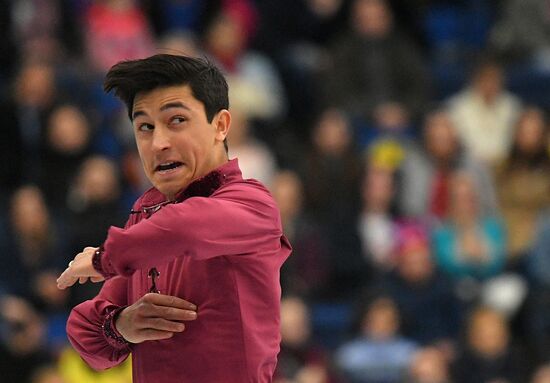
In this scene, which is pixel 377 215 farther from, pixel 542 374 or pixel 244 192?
pixel 244 192

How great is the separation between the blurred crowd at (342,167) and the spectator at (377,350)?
15 millimetres

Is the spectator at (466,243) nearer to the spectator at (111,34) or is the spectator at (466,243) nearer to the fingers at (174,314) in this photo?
the spectator at (111,34)

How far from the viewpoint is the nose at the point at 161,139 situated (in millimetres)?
3352

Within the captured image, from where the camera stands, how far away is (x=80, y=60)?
32.3 ft

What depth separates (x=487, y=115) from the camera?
10453mm

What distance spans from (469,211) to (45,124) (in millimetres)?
3235

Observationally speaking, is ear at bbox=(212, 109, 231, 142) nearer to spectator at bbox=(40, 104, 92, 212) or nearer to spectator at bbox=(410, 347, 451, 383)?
spectator at bbox=(410, 347, 451, 383)

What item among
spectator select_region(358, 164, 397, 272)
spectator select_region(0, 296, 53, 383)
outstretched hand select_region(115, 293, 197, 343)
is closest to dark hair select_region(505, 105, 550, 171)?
spectator select_region(358, 164, 397, 272)

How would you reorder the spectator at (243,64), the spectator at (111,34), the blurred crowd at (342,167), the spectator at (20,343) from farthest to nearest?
1. the spectator at (243,64)
2. the spectator at (111,34)
3. the blurred crowd at (342,167)
4. the spectator at (20,343)

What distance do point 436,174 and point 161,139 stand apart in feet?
21.7

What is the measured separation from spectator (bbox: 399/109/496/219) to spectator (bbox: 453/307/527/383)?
1463 mm

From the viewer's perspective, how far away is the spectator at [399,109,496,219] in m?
9.73

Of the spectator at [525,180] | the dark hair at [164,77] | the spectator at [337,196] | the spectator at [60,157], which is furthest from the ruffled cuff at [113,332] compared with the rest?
the spectator at [525,180]

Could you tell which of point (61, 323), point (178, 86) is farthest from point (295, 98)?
point (178, 86)
